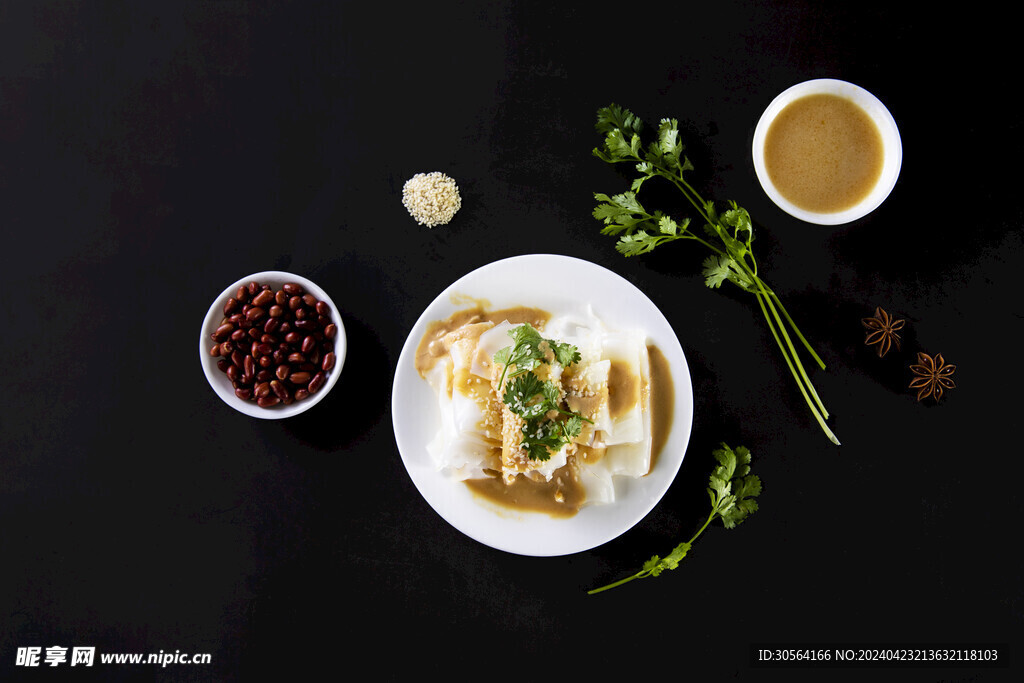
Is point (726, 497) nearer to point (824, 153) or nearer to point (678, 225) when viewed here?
point (678, 225)

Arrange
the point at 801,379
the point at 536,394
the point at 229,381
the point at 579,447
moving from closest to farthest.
Answer: 1. the point at 536,394
2. the point at 579,447
3. the point at 229,381
4. the point at 801,379

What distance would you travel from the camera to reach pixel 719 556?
256 cm

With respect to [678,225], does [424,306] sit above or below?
below

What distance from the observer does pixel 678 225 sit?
2.57m

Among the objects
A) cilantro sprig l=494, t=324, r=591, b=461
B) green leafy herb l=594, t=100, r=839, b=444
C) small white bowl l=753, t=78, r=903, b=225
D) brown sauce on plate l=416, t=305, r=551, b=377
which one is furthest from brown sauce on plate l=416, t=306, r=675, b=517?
small white bowl l=753, t=78, r=903, b=225

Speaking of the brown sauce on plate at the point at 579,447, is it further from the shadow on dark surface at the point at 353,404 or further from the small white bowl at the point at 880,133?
the small white bowl at the point at 880,133

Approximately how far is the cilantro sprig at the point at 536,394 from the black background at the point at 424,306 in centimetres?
57

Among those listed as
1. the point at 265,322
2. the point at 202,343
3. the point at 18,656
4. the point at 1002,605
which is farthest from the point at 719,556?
the point at 18,656

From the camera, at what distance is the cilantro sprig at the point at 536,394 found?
210cm

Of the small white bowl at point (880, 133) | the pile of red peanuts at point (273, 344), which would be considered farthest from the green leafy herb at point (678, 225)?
the pile of red peanuts at point (273, 344)

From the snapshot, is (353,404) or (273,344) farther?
(353,404)

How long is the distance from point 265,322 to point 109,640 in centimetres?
140

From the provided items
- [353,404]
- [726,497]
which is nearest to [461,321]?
[353,404]

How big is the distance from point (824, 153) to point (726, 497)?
130 cm
